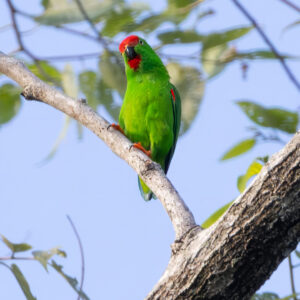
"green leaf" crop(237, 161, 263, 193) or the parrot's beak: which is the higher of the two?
the parrot's beak

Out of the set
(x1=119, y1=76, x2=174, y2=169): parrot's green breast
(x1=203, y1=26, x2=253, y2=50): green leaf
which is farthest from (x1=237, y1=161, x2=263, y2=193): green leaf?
(x1=119, y1=76, x2=174, y2=169): parrot's green breast

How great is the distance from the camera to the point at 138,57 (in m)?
4.17

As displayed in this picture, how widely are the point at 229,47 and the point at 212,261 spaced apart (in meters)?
1.20

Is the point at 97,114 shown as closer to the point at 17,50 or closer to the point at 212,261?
the point at 17,50

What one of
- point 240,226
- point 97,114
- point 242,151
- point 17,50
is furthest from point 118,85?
point 240,226

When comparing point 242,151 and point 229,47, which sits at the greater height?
point 229,47

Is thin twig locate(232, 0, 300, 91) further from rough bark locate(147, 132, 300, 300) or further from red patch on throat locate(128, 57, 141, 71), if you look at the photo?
red patch on throat locate(128, 57, 141, 71)

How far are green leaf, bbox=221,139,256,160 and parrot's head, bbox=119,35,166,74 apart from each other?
1916 millimetres

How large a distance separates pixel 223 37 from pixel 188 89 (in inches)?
13.2

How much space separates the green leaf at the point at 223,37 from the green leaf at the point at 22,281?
1.37 m

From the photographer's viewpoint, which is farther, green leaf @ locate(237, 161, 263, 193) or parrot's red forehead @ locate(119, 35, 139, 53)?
parrot's red forehead @ locate(119, 35, 139, 53)

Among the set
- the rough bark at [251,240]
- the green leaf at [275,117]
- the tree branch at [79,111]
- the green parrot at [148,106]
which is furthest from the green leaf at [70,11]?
the green parrot at [148,106]

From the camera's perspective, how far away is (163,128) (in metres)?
3.96

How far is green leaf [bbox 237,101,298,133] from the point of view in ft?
7.04
